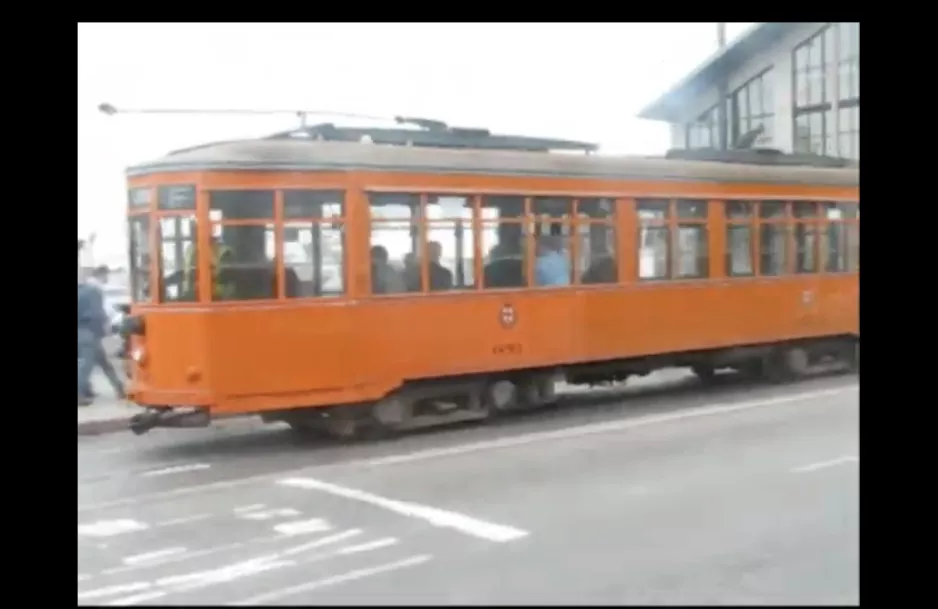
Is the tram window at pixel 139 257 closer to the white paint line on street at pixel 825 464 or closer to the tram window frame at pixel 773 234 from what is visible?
the white paint line on street at pixel 825 464

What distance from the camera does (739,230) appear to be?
14.2 m

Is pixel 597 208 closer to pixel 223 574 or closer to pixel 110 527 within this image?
pixel 110 527

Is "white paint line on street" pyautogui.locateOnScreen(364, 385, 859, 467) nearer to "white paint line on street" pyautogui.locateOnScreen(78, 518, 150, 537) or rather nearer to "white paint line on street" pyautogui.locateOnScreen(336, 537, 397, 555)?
"white paint line on street" pyautogui.locateOnScreen(78, 518, 150, 537)

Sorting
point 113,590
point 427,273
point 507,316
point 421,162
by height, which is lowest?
point 113,590

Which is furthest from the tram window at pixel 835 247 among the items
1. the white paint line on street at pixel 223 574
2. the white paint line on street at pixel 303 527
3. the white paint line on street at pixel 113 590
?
the white paint line on street at pixel 113 590

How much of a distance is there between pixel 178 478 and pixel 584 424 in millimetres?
4104

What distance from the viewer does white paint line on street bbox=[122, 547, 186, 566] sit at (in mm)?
6996

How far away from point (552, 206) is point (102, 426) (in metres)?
5.11

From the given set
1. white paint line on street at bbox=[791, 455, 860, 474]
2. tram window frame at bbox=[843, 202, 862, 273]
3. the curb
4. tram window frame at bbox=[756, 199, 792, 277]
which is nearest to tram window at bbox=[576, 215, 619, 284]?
tram window frame at bbox=[756, 199, 792, 277]

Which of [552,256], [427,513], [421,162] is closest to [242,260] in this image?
[421,162]
